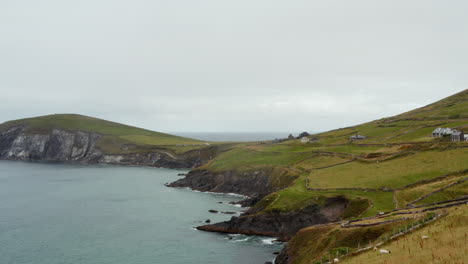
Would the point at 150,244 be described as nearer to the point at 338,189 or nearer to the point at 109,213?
the point at 109,213

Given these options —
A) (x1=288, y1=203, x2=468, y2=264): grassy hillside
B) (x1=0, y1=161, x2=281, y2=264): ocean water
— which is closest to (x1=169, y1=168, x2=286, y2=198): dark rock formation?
(x1=0, y1=161, x2=281, y2=264): ocean water

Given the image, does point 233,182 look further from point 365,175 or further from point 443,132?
point 443,132

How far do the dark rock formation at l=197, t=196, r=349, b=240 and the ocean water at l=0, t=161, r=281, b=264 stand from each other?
3009 millimetres

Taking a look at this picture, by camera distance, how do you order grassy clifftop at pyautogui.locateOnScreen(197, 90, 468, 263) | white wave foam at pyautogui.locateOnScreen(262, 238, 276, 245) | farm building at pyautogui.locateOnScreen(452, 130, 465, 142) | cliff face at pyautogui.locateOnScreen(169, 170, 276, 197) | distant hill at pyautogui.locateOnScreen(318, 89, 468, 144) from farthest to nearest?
distant hill at pyautogui.locateOnScreen(318, 89, 468, 144), cliff face at pyautogui.locateOnScreen(169, 170, 276, 197), farm building at pyautogui.locateOnScreen(452, 130, 465, 142), white wave foam at pyautogui.locateOnScreen(262, 238, 276, 245), grassy clifftop at pyautogui.locateOnScreen(197, 90, 468, 263)

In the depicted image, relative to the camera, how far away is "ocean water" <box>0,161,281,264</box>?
213 ft

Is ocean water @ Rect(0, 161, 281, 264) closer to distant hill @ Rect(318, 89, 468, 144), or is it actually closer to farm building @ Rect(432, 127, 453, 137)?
distant hill @ Rect(318, 89, 468, 144)

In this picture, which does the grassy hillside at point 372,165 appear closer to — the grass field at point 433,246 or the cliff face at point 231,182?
the cliff face at point 231,182

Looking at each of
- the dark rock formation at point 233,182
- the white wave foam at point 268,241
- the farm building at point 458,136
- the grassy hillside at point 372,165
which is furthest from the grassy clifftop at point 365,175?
the white wave foam at point 268,241

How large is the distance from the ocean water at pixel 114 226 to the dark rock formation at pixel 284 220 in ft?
9.87

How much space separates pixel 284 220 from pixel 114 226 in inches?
1662

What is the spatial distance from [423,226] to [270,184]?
7729 centimetres

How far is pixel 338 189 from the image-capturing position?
82.0 metres

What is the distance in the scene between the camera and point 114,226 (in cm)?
8475

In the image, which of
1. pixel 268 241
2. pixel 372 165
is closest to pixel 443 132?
pixel 372 165
